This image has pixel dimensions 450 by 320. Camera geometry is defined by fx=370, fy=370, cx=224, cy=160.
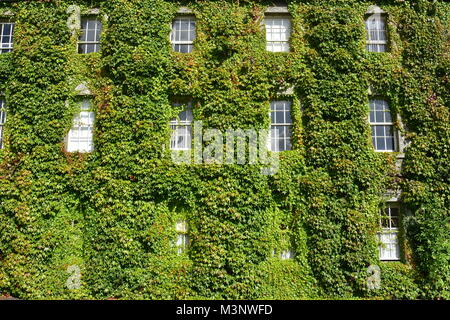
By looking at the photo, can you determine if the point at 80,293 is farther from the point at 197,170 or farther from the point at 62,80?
the point at 62,80

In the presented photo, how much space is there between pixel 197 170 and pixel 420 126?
7.47 meters

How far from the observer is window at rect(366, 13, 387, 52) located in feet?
42.9

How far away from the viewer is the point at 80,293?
440 inches

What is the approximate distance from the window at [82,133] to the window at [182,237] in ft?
12.9

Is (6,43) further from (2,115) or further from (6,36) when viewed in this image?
(2,115)

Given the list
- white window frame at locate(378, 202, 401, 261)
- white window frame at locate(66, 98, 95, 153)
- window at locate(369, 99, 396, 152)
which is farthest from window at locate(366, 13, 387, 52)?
white window frame at locate(66, 98, 95, 153)

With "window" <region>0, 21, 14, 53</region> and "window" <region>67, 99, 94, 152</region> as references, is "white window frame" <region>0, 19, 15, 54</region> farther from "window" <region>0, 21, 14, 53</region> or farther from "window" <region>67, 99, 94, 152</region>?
"window" <region>67, 99, 94, 152</region>

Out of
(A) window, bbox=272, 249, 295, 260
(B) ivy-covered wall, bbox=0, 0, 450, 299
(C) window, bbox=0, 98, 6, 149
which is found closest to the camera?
(B) ivy-covered wall, bbox=0, 0, 450, 299

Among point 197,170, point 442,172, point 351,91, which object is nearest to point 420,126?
point 442,172

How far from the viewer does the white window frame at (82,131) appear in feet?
40.8

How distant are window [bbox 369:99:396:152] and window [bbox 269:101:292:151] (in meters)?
2.82

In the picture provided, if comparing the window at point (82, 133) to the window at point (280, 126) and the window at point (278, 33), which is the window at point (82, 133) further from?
the window at point (278, 33)

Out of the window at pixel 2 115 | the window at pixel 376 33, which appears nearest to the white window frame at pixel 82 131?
the window at pixel 2 115
